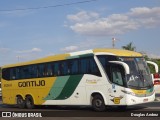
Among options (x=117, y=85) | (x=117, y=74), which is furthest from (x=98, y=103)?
(x=117, y=74)

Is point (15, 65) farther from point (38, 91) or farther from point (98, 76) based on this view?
point (98, 76)

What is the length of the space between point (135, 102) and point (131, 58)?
220 centimetres

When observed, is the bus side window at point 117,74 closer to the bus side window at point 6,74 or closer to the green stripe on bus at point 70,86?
the green stripe on bus at point 70,86

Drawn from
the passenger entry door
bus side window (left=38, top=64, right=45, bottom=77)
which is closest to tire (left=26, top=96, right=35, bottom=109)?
bus side window (left=38, top=64, right=45, bottom=77)

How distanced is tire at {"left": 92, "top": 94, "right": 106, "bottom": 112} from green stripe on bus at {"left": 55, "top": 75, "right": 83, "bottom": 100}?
1.48 m

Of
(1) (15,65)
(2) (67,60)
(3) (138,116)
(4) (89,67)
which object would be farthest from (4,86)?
(3) (138,116)

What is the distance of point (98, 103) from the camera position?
18.2m

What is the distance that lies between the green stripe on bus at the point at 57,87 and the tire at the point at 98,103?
233cm

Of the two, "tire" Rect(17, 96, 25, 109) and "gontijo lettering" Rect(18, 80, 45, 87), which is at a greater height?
"gontijo lettering" Rect(18, 80, 45, 87)

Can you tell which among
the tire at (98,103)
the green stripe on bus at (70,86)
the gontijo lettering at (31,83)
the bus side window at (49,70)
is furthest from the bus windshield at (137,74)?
the gontijo lettering at (31,83)

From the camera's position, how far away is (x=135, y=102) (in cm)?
1708

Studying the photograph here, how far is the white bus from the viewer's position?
56.7 feet

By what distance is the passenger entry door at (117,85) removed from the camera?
17.2 metres

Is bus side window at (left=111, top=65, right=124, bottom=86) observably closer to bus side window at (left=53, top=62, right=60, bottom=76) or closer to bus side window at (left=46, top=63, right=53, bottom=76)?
bus side window at (left=53, top=62, right=60, bottom=76)
